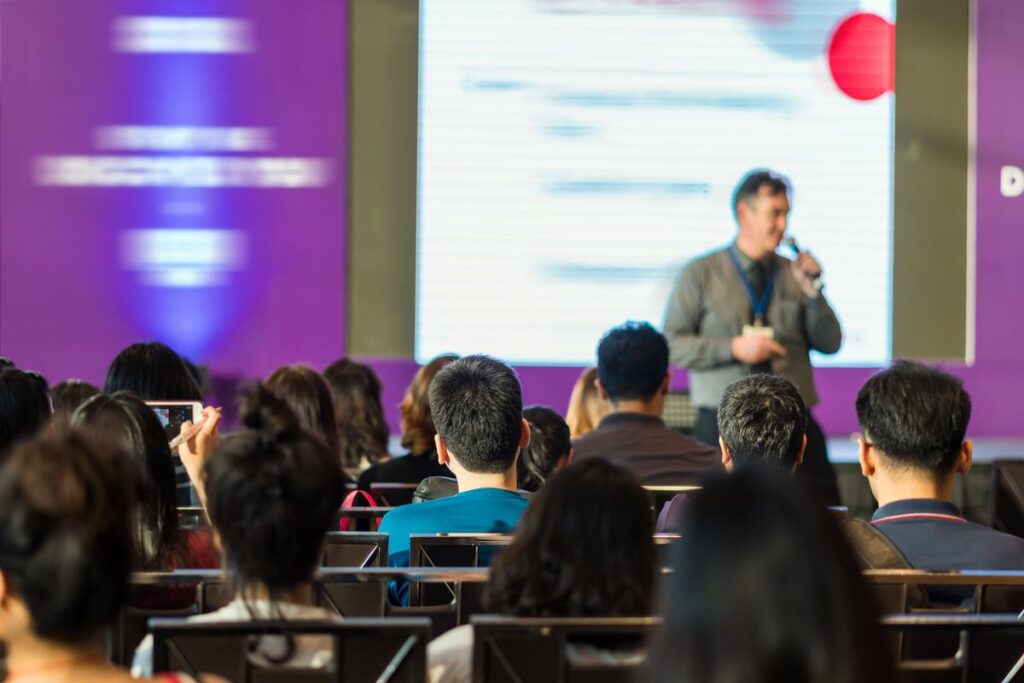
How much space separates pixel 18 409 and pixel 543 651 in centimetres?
184

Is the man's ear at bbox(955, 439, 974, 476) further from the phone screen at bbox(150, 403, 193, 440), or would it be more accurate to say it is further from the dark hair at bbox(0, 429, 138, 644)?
the dark hair at bbox(0, 429, 138, 644)

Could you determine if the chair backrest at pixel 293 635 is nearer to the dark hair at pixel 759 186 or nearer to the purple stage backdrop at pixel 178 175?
the dark hair at pixel 759 186

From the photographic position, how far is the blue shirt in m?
2.70

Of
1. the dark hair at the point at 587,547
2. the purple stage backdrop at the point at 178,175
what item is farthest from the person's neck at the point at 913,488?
the purple stage backdrop at the point at 178,175

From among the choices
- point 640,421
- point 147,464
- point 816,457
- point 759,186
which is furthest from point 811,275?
point 147,464

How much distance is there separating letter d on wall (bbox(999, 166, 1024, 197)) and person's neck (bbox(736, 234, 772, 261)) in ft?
7.55

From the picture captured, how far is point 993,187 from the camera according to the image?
7.11m

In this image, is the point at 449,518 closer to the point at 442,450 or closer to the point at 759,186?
the point at 442,450

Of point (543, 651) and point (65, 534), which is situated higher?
point (65, 534)

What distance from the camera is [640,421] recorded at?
12.9ft

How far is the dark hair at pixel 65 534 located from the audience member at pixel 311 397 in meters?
2.45

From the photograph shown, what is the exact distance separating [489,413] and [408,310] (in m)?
4.11

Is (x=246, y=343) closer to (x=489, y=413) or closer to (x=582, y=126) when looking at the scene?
(x=582, y=126)

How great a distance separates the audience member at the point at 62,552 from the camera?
1414 millimetres
